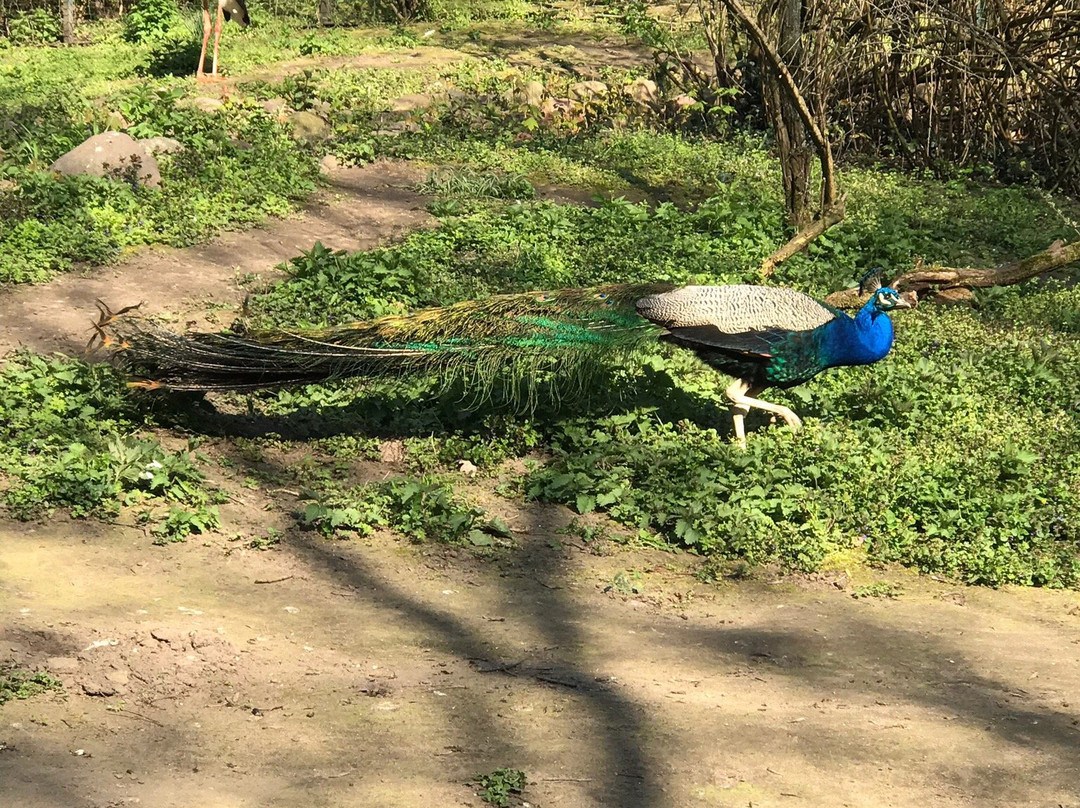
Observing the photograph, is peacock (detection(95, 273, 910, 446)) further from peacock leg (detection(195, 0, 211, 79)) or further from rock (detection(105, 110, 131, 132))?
peacock leg (detection(195, 0, 211, 79))

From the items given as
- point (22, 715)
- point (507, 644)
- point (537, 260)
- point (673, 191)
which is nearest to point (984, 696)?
point (507, 644)

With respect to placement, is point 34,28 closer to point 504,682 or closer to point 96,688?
point 96,688

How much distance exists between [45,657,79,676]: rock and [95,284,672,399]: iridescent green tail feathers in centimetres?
219

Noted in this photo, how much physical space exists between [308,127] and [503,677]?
866 cm

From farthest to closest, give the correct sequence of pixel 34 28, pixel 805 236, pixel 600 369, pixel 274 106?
pixel 34 28, pixel 274 106, pixel 805 236, pixel 600 369

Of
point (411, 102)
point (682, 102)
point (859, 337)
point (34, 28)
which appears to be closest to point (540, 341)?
point (859, 337)

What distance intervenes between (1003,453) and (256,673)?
4.09m

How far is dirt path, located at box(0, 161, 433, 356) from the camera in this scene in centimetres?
784

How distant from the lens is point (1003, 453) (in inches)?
254

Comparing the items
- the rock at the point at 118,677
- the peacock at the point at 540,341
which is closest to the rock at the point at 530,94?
the peacock at the point at 540,341

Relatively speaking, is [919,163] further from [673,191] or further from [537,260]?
[537,260]

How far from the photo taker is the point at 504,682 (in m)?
4.52

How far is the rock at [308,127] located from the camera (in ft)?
39.3

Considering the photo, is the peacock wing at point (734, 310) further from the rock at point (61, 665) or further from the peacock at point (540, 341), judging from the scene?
the rock at point (61, 665)
